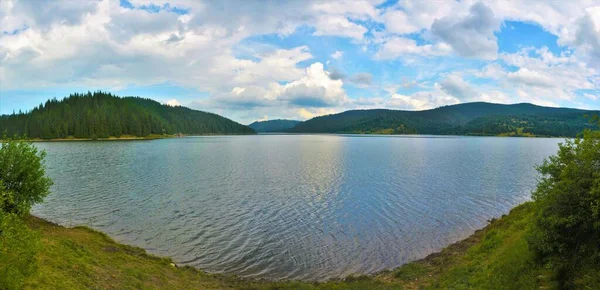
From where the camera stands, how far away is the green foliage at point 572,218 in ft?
37.3

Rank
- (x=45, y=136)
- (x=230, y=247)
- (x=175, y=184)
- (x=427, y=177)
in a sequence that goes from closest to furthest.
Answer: (x=230, y=247)
(x=175, y=184)
(x=427, y=177)
(x=45, y=136)

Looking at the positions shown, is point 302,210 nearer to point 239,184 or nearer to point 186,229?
point 186,229

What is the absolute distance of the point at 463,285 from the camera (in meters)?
15.3

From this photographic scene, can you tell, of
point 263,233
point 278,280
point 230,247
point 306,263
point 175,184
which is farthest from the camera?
point 175,184

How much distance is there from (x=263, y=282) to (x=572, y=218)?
50.2 ft

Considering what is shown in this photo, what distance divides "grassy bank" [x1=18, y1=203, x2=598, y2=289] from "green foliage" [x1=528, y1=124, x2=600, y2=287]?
71cm

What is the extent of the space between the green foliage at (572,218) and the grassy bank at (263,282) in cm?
71

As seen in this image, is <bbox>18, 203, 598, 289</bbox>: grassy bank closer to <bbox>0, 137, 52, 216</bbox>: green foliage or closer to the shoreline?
the shoreline

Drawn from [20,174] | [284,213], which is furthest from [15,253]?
[284,213]

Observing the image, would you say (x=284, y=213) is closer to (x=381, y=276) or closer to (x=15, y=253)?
(x=381, y=276)

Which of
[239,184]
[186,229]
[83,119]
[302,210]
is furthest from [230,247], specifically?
[83,119]

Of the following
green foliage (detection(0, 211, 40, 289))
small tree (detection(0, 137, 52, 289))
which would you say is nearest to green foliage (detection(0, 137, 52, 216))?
small tree (detection(0, 137, 52, 289))

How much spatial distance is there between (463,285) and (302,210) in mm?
22037

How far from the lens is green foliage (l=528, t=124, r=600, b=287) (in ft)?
37.3
